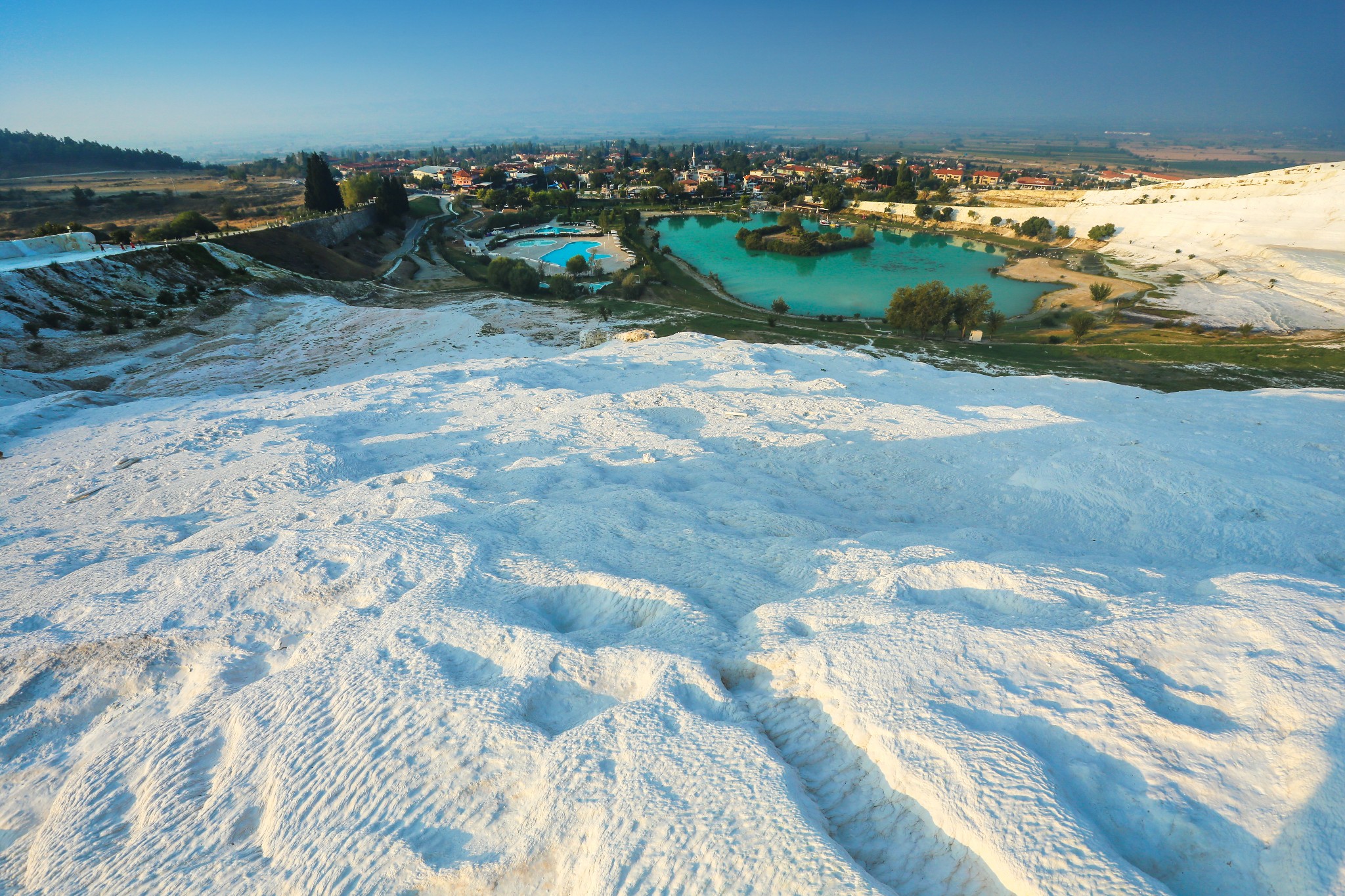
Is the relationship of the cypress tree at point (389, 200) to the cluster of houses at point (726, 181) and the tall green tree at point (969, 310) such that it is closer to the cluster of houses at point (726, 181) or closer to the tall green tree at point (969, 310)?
the cluster of houses at point (726, 181)

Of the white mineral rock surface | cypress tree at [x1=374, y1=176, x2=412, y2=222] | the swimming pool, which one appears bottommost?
the white mineral rock surface

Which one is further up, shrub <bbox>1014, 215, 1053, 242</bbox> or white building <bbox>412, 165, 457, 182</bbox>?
white building <bbox>412, 165, 457, 182</bbox>

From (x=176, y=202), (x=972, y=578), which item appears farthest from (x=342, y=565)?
(x=176, y=202)

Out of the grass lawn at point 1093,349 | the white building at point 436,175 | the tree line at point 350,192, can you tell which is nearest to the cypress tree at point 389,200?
the tree line at point 350,192

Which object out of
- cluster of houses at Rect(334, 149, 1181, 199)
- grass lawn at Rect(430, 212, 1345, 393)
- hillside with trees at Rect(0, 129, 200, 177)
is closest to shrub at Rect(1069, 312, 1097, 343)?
grass lawn at Rect(430, 212, 1345, 393)

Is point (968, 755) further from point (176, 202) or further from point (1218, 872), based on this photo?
point (176, 202)

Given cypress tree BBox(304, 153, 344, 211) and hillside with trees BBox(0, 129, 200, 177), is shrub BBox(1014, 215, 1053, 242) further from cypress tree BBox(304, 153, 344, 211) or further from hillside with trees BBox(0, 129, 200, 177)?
hillside with trees BBox(0, 129, 200, 177)

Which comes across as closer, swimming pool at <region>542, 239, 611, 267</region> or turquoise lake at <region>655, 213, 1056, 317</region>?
turquoise lake at <region>655, 213, 1056, 317</region>

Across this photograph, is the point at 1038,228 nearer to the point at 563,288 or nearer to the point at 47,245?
the point at 563,288
